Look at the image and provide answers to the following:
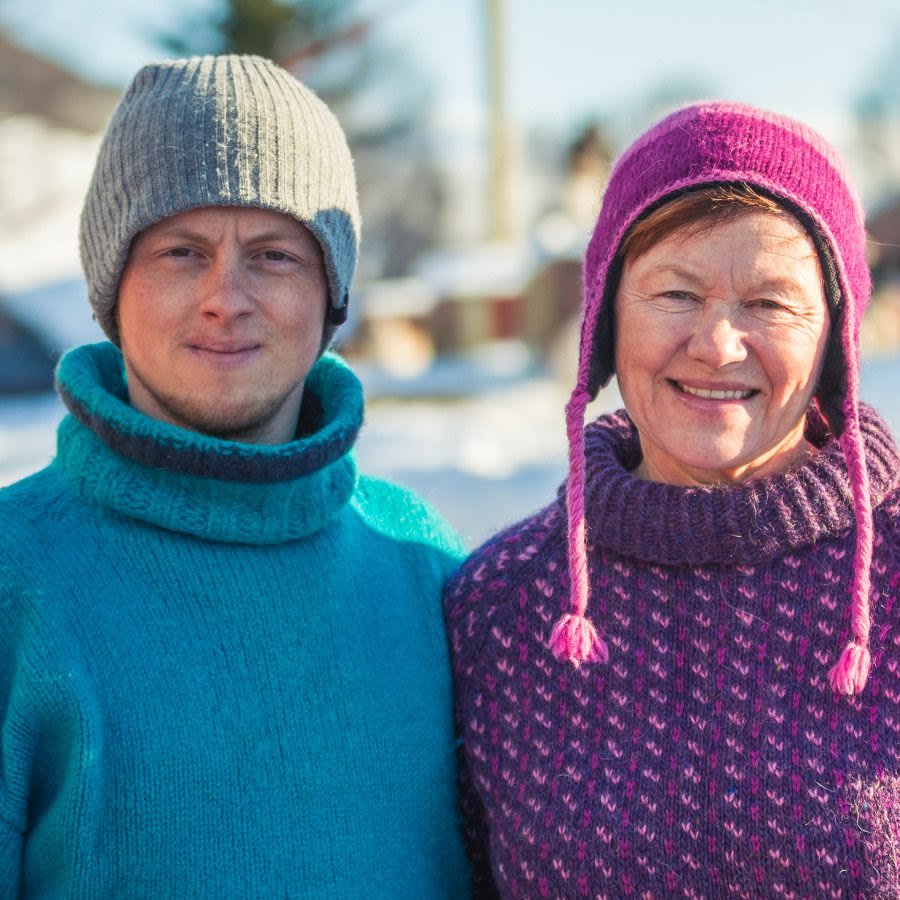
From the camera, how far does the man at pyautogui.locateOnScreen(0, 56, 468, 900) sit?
1690 millimetres

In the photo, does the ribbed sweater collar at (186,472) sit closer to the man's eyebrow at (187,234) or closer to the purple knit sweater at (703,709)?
the man's eyebrow at (187,234)

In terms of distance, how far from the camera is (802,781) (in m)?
1.70

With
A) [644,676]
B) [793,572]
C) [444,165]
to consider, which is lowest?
[644,676]

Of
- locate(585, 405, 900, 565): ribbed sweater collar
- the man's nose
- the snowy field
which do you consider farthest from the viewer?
the snowy field

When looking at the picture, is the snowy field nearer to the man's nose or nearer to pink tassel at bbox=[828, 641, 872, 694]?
the man's nose

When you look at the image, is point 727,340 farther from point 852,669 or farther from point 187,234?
point 187,234

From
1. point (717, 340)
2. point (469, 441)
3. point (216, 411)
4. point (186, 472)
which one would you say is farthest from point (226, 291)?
point (469, 441)

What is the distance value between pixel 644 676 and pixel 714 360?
53cm

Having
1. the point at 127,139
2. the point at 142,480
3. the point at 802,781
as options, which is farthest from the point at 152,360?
the point at 802,781

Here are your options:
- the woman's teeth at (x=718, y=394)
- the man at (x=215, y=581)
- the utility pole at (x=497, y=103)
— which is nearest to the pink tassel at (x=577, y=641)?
the man at (x=215, y=581)

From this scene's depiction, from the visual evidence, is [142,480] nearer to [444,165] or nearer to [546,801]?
[546,801]

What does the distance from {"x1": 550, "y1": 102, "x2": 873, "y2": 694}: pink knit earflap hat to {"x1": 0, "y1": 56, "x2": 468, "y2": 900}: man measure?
39cm

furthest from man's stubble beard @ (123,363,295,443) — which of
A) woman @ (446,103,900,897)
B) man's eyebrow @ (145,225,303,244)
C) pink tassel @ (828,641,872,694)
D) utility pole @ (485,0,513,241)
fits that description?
utility pole @ (485,0,513,241)

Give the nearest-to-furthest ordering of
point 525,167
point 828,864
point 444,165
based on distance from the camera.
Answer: point 828,864 < point 444,165 < point 525,167
